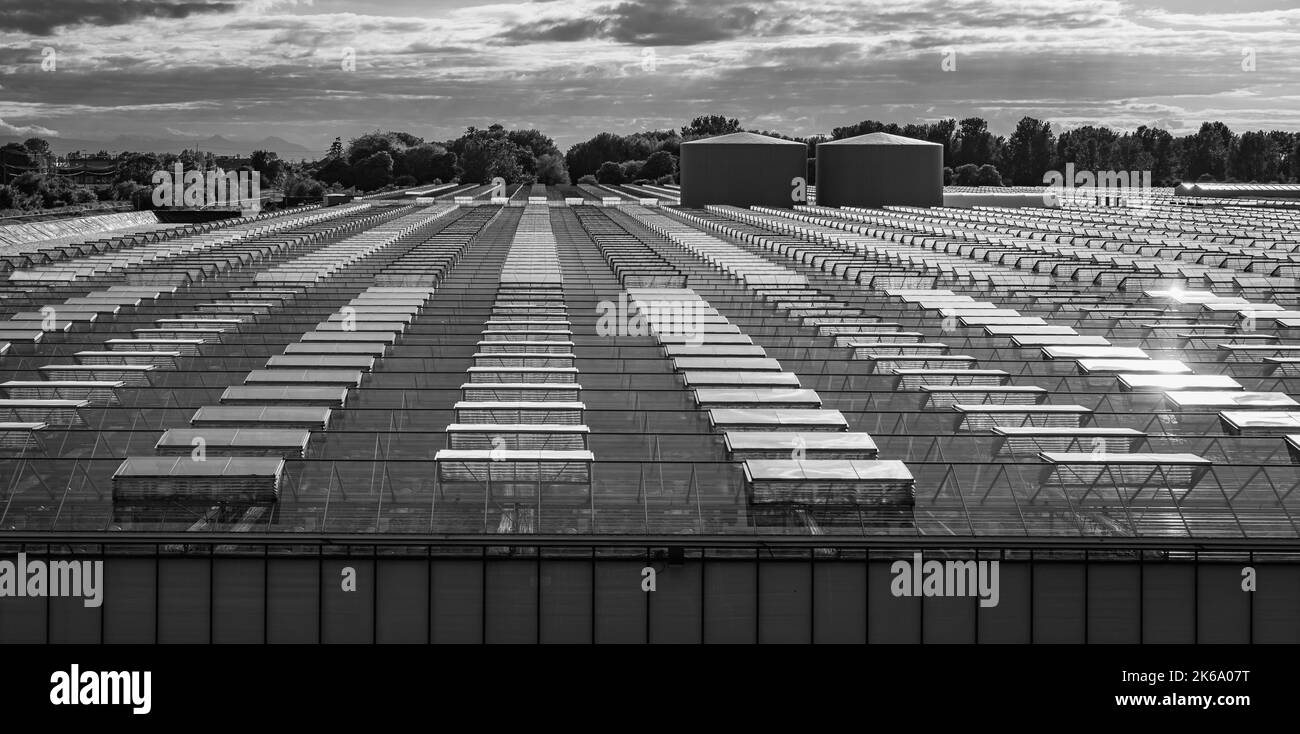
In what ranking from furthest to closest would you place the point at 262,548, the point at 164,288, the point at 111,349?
1. the point at 164,288
2. the point at 111,349
3. the point at 262,548

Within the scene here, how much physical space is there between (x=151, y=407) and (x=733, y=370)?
933cm

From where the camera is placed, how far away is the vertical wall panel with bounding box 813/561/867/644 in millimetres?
15094

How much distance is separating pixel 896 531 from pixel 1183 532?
309 centimetres

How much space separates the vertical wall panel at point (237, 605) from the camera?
1499cm

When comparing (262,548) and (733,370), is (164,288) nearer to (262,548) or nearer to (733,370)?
(733,370)

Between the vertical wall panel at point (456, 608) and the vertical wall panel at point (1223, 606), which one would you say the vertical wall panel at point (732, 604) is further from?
the vertical wall panel at point (1223, 606)

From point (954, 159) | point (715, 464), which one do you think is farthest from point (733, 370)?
point (954, 159)

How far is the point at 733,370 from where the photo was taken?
24.7 meters

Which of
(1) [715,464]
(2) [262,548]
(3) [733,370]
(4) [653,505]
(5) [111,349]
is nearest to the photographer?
(2) [262,548]

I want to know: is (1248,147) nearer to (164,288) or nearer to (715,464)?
(164,288)

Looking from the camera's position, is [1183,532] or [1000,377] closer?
[1183,532]
